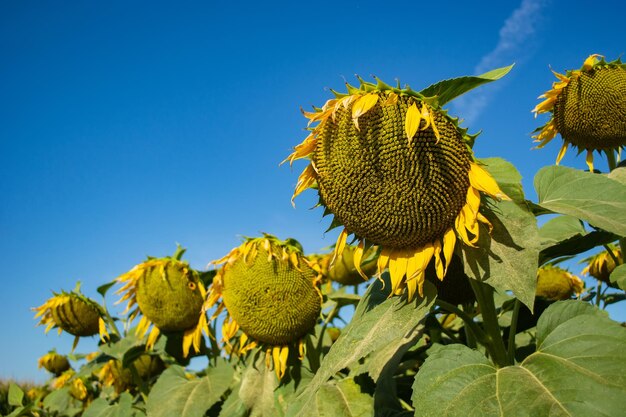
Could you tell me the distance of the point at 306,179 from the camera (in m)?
2.21

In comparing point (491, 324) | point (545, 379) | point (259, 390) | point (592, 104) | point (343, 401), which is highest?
point (592, 104)

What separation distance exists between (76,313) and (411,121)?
14.1 ft

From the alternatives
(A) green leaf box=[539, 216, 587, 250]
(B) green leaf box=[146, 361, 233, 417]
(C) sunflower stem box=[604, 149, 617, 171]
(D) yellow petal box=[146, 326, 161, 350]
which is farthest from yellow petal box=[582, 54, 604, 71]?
(D) yellow petal box=[146, 326, 161, 350]

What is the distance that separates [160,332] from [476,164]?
352 centimetres

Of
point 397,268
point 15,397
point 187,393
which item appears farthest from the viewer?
point 15,397

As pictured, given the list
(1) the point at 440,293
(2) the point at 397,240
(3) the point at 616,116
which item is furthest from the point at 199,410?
(3) the point at 616,116

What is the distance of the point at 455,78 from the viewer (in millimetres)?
1911

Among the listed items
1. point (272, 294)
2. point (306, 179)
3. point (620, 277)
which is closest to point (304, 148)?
point (306, 179)

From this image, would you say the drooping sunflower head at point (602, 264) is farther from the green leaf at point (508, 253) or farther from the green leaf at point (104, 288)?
the green leaf at point (104, 288)

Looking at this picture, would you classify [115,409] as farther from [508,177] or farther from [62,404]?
[508,177]

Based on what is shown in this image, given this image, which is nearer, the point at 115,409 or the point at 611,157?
the point at 611,157

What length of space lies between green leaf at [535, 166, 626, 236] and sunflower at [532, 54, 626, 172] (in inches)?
37.2

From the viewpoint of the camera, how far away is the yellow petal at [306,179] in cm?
220

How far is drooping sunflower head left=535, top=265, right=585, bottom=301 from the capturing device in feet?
14.2
